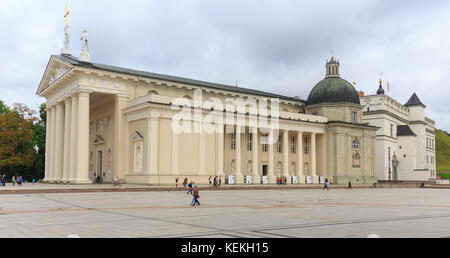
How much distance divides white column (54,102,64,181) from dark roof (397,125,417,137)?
2502 inches

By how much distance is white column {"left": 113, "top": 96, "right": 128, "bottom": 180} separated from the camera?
163 ft

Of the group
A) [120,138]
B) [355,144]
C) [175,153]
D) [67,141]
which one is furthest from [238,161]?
[355,144]

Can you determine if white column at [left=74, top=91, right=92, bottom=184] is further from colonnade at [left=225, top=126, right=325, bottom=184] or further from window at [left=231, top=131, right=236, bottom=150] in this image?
window at [left=231, top=131, right=236, bottom=150]

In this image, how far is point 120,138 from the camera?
50125mm

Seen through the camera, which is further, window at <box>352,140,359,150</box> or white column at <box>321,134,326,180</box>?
window at <box>352,140,359,150</box>

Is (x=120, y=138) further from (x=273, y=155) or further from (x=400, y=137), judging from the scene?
(x=400, y=137)

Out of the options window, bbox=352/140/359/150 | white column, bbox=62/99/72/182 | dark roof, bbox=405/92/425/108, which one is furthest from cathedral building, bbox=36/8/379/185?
dark roof, bbox=405/92/425/108

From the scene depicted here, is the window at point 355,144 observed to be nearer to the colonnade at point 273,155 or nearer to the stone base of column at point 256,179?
the colonnade at point 273,155

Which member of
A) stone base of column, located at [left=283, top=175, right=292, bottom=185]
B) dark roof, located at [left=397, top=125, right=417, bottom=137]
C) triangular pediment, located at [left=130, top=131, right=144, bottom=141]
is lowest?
stone base of column, located at [left=283, top=175, right=292, bottom=185]

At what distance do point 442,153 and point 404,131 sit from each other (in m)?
69.3
